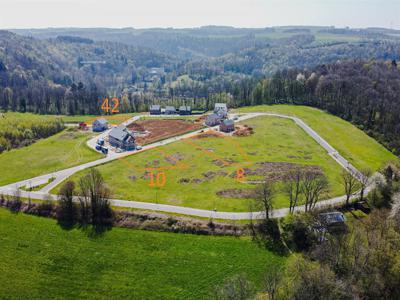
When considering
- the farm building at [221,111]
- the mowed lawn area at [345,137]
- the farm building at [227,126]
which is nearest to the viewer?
the mowed lawn area at [345,137]

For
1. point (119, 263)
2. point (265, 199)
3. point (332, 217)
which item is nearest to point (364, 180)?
point (332, 217)

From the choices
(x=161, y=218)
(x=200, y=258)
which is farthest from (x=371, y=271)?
(x=161, y=218)

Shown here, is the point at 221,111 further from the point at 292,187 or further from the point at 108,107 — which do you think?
the point at 292,187

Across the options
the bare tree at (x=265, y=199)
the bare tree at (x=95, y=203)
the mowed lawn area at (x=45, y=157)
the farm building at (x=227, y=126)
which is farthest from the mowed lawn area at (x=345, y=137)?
the mowed lawn area at (x=45, y=157)

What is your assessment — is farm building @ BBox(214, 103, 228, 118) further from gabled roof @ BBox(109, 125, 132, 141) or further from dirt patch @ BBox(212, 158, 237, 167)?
dirt patch @ BBox(212, 158, 237, 167)

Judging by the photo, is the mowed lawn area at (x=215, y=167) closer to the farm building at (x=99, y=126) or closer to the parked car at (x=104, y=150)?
the parked car at (x=104, y=150)

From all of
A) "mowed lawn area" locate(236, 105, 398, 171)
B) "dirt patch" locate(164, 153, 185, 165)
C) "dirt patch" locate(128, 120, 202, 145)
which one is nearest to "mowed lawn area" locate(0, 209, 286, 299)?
"dirt patch" locate(164, 153, 185, 165)
